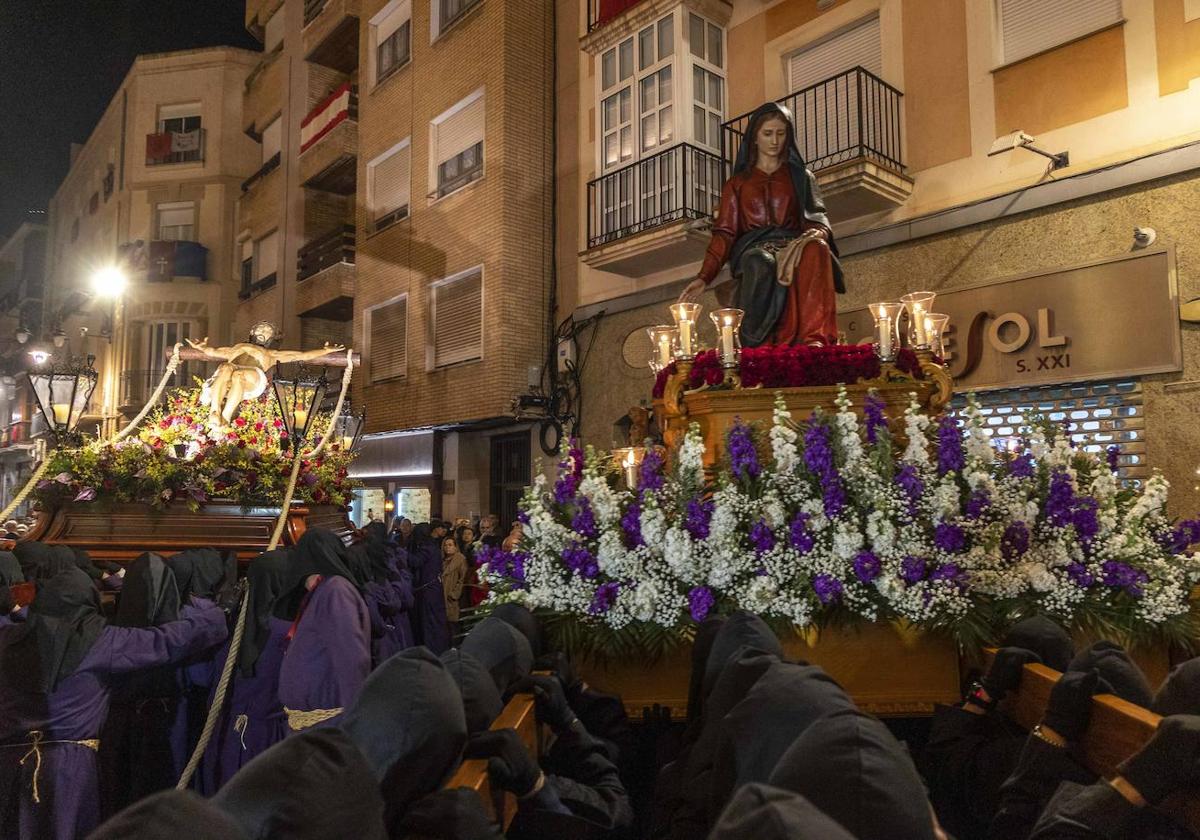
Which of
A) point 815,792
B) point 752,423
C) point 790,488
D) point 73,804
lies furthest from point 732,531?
point 73,804

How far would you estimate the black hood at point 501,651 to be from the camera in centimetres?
315

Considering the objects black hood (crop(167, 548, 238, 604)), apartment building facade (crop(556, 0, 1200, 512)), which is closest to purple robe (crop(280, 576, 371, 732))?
black hood (crop(167, 548, 238, 604))

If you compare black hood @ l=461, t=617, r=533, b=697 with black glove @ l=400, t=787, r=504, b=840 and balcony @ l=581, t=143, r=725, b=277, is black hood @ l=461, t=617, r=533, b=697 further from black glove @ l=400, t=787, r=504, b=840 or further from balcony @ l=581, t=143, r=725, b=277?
balcony @ l=581, t=143, r=725, b=277

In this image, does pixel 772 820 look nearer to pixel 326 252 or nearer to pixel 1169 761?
pixel 1169 761

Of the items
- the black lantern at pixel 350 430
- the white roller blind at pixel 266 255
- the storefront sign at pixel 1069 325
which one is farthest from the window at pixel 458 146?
the storefront sign at pixel 1069 325

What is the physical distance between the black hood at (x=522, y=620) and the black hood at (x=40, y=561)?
336cm

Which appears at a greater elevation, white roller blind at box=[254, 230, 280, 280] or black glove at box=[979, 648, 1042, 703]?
white roller blind at box=[254, 230, 280, 280]

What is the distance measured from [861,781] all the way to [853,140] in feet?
33.5

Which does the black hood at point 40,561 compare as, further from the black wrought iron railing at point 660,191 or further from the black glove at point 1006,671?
the black wrought iron railing at point 660,191

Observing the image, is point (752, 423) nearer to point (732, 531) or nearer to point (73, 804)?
point (732, 531)

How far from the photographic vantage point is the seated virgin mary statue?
215 inches

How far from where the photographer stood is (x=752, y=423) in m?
4.34

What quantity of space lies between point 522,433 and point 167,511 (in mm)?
8217

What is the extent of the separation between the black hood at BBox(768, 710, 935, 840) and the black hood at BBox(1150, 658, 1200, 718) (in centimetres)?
137
